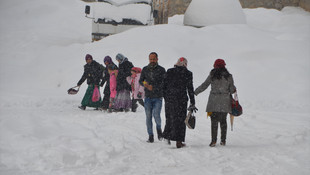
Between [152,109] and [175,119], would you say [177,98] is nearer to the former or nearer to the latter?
[175,119]

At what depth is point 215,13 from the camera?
21016 millimetres

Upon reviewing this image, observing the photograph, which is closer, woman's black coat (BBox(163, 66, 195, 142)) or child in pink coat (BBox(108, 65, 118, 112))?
woman's black coat (BBox(163, 66, 195, 142))

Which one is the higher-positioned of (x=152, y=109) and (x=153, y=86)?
(x=153, y=86)

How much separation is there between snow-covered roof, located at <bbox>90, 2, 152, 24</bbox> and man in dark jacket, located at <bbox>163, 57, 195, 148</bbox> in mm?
12011

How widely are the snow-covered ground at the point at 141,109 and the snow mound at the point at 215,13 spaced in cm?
232

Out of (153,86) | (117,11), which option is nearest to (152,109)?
(153,86)

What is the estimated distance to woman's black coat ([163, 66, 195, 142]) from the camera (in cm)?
602

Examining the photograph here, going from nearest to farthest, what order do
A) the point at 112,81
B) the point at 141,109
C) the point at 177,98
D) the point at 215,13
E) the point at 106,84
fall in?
1. the point at 177,98
2. the point at 112,81
3. the point at 106,84
4. the point at 141,109
5. the point at 215,13

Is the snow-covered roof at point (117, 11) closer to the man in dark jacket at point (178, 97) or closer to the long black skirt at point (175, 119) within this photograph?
the man in dark jacket at point (178, 97)

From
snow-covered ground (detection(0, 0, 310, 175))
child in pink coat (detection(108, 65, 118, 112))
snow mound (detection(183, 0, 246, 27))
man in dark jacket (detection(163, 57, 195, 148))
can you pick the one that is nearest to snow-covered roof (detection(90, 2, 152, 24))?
snow-covered ground (detection(0, 0, 310, 175))

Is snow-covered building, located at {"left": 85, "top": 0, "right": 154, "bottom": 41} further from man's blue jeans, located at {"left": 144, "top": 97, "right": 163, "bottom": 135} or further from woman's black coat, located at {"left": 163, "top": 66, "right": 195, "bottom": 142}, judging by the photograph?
woman's black coat, located at {"left": 163, "top": 66, "right": 195, "bottom": 142}

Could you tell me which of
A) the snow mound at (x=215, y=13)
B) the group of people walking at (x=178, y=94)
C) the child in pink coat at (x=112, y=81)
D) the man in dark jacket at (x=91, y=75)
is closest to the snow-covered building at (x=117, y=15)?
the snow mound at (x=215, y=13)

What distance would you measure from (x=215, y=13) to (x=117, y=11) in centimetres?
651

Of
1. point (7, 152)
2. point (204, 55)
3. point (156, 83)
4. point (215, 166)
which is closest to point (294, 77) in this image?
point (204, 55)
